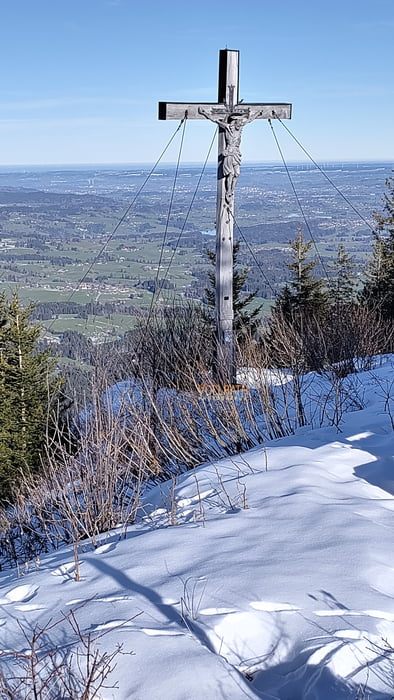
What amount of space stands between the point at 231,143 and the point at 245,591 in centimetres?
448

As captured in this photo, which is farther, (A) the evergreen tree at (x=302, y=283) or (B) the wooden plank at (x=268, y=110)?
(A) the evergreen tree at (x=302, y=283)

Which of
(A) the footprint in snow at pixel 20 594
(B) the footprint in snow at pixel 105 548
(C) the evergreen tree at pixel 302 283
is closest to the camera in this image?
(A) the footprint in snow at pixel 20 594

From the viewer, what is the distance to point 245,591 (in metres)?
2.46

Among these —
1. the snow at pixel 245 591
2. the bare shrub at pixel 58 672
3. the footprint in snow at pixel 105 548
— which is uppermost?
the bare shrub at pixel 58 672

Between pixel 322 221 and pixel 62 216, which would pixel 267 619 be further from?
pixel 62 216

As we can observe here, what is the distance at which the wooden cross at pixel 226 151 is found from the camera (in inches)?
224

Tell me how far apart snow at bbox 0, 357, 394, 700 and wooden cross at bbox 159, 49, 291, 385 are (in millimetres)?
2253

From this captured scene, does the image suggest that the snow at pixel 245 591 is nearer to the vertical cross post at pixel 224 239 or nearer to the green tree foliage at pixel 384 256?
the vertical cross post at pixel 224 239

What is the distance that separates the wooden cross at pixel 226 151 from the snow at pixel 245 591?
2253 millimetres

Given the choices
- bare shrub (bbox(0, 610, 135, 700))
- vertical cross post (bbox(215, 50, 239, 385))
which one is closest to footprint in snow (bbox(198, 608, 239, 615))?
bare shrub (bbox(0, 610, 135, 700))

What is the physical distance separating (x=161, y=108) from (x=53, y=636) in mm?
4705

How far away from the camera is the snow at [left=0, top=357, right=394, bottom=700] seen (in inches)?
79.1

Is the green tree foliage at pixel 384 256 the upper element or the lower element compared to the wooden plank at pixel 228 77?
lower

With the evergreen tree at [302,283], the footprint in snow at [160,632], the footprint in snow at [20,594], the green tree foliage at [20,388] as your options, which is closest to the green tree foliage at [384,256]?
the evergreen tree at [302,283]
